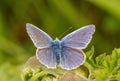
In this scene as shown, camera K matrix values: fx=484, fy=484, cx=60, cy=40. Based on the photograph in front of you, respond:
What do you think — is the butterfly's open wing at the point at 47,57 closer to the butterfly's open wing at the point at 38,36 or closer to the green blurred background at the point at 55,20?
the butterfly's open wing at the point at 38,36

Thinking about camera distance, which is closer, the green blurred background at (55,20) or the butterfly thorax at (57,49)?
the butterfly thorax at (57,49)

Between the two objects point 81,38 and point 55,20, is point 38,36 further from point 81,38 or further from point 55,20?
point 55,20

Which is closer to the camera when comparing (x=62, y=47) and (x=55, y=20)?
(x=62, y=47)

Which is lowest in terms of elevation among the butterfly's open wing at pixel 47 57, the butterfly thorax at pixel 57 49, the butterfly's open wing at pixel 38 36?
the butterfly's open wing at pixel 47 57

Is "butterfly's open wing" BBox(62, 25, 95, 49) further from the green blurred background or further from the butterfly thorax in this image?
the green blurred background

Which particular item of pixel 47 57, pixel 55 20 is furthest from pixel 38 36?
pixel 55 20

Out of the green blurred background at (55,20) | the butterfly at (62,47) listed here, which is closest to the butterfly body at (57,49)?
the butterfly at (62,47)
